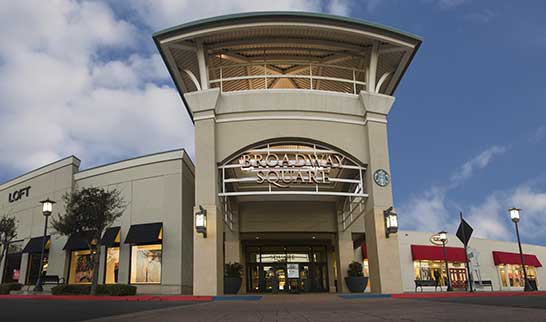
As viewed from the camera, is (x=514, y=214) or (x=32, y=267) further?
(x=32, y=267)

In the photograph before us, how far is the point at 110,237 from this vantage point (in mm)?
26359

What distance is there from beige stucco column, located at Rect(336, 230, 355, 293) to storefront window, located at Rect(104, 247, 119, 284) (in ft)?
44.0

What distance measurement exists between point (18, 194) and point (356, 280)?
2606 centimetres

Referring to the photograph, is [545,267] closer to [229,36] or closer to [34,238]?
[229,36]

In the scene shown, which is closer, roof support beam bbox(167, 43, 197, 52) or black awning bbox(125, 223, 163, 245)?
roof support beam bbox(167, 43, 197, 52)

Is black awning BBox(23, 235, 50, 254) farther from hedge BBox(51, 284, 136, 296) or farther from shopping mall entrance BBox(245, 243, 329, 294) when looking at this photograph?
shopping mall entrance BBox(245, 243, 329, 294)

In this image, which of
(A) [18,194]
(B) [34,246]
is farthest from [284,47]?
(A) [18,194]

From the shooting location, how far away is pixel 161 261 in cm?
2533

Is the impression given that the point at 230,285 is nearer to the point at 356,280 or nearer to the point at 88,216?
the point at 356,280

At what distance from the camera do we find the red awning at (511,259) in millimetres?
40875

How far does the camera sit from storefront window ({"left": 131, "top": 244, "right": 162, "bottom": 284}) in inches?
997

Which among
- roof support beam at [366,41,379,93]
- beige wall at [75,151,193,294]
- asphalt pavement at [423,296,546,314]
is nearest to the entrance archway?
beige wall at [75,151,193,294]

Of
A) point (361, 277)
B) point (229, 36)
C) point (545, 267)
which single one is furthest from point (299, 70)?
point (545, 267)

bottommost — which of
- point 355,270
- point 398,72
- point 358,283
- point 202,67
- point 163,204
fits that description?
point 358,283
